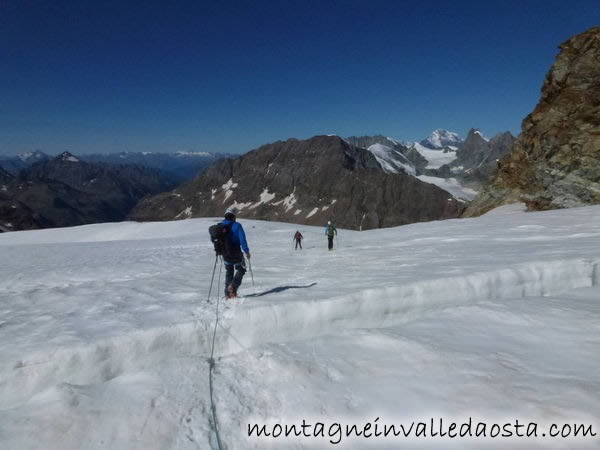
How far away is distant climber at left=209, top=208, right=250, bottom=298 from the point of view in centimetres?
809

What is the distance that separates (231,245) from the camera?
8242 millimetres

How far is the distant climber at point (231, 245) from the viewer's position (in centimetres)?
809

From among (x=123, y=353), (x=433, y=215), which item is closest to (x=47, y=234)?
(x=123, y=353)

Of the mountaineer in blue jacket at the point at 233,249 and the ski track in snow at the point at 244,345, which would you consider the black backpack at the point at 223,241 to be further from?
the ski track in snow at the point at 244,345

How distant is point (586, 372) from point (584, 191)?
3076 cm

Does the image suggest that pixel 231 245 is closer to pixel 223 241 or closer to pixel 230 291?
pixel 223 241

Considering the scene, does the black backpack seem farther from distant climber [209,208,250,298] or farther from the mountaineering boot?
the mountaineering boot

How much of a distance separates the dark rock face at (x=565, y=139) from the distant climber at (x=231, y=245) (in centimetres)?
3119

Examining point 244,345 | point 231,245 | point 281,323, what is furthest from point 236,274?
point 244,345

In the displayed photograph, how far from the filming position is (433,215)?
560ft

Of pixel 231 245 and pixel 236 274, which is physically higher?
→ pixel 231 245

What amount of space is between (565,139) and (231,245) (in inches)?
1352

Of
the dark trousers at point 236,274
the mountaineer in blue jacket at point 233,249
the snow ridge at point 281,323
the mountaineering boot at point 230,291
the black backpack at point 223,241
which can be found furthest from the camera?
the mountaineering boot at point 230,291

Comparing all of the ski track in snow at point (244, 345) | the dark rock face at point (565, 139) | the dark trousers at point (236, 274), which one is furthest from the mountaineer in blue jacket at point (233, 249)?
the dark rock face at point (565, 139)
